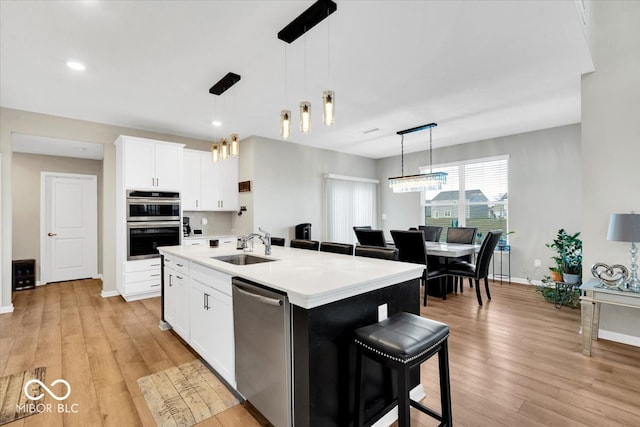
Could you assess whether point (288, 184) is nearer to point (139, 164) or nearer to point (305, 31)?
point (139, 164)

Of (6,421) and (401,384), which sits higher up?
(401,384)

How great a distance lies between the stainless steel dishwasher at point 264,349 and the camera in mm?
1554

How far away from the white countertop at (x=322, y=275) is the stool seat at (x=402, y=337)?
219 millimetres

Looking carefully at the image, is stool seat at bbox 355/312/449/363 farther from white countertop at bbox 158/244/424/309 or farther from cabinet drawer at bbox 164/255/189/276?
cabinet drawer at bbox 164/255/189/276

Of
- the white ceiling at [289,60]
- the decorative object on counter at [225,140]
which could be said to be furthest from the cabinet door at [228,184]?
the decorative object on counter at [225,140]

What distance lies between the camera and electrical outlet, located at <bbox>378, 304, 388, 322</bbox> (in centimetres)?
180

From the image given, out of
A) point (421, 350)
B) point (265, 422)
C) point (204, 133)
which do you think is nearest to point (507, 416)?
point (421, 350)

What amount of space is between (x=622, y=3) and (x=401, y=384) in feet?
12.9

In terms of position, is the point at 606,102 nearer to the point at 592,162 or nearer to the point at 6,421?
the point at 592,162

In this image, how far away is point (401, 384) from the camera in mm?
1332

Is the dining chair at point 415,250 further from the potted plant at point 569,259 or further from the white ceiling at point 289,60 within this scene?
the white ceiling at point 289,60

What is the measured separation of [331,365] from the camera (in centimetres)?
153

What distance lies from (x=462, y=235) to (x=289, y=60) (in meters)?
4.00

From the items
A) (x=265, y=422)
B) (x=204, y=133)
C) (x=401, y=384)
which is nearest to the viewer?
(x=401, y=384)
